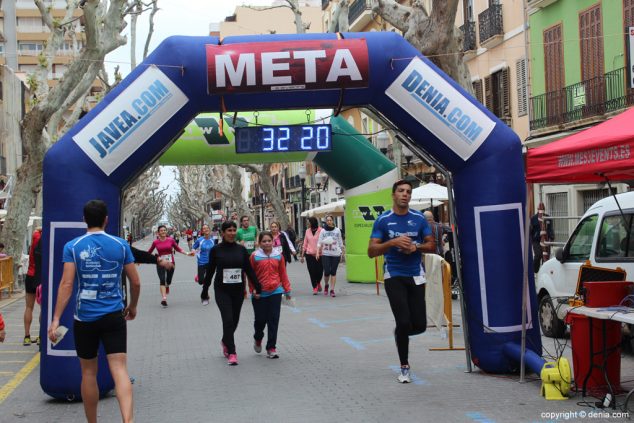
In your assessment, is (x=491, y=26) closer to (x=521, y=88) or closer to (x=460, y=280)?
(x=521, y=88)

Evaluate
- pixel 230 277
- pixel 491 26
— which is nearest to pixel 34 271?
→ pixel 230 277

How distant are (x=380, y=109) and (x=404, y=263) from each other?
169 cm

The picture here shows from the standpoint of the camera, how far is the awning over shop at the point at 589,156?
7.34 metres

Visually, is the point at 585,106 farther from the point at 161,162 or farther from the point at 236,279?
the point at 236,279

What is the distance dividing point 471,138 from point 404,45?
117 cm

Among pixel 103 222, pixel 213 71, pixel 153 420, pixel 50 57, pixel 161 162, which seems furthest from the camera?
pixel 50 57

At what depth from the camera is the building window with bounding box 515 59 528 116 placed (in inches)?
1168

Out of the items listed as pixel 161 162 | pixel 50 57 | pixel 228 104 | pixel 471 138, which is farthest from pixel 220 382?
pixel 50 57

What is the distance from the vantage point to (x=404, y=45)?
9.45 m

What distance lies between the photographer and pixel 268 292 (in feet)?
36.5

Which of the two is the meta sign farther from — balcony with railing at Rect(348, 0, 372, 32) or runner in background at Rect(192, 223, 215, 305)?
balcony with railing at Rect(348, 0, 372, 32)

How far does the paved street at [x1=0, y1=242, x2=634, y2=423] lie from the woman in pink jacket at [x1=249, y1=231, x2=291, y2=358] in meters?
0.26
